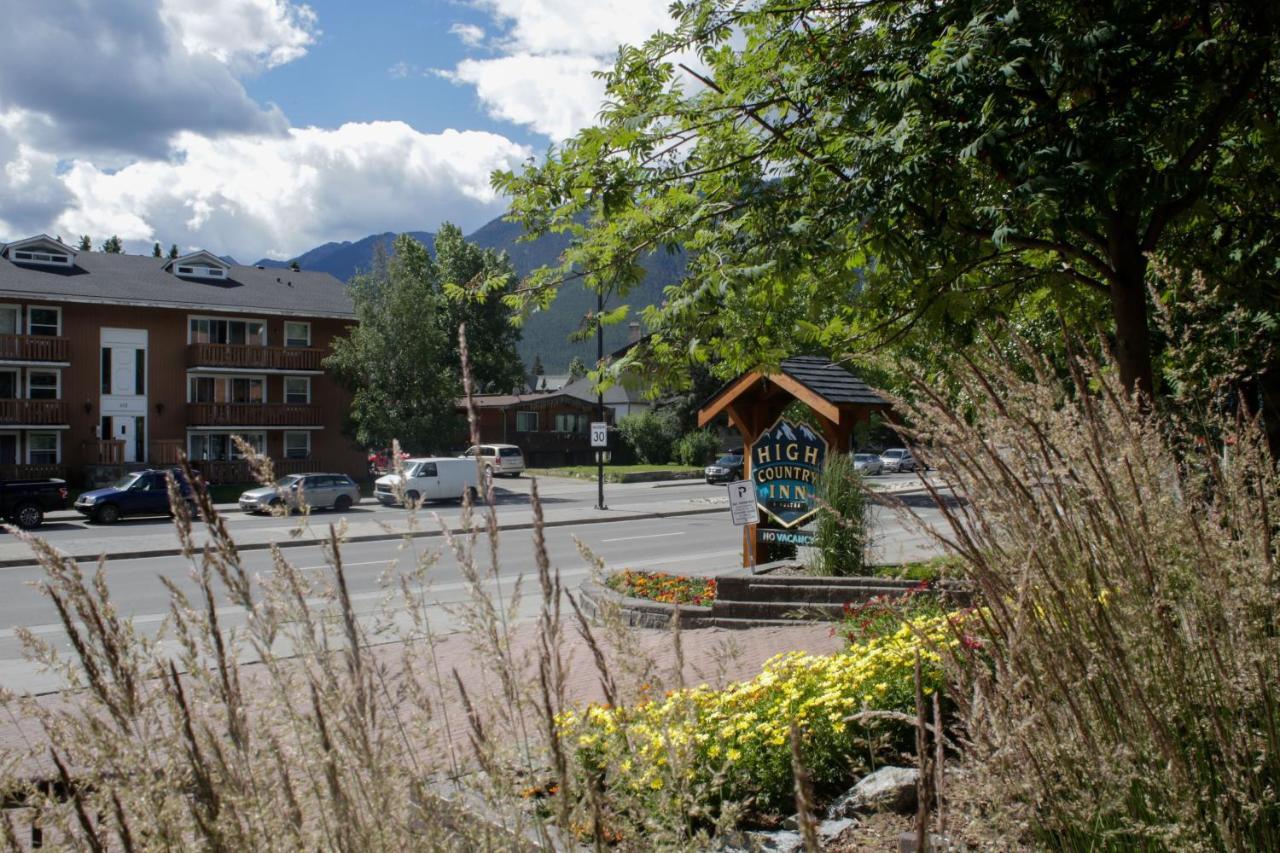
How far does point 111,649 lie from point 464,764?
2.13 ft

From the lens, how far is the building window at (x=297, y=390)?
4200 centimetres

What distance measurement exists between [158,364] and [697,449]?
85.7 feet

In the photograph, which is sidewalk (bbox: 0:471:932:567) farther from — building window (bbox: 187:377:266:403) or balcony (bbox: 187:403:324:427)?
building window (bbox: 187:377:266:403)

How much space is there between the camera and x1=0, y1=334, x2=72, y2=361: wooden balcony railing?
34156 mm

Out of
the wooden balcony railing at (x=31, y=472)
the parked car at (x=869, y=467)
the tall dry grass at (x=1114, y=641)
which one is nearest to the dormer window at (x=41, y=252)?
the wooden balcony railing at (x=31, y=472)

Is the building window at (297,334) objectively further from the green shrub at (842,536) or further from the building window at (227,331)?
the green shrub at (842,536)

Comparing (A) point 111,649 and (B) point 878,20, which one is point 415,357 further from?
(A) point 111,649

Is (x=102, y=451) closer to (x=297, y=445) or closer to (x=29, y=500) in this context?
(x=297, y=445)

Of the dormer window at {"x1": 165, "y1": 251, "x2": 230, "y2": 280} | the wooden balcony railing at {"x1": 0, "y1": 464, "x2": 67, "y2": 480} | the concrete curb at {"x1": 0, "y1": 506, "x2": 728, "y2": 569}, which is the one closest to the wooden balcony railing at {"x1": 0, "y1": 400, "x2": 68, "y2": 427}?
the wooden balcony railing at {"x1": 0, "y1": 464, "x2": 67, "y2": 480}

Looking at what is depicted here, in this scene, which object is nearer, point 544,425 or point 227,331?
point 227,331

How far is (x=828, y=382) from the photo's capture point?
13.9 metres

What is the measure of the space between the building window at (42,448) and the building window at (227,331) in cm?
607

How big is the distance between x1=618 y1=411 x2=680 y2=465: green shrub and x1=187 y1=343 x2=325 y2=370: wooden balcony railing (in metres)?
19.9

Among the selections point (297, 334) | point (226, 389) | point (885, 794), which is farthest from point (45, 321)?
point (885, 794)
